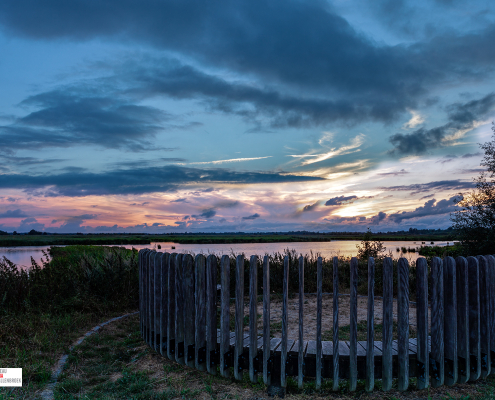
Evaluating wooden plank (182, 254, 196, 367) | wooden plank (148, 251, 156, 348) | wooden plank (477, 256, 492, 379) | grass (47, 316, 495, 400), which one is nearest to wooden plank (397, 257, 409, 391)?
grass (47, 316, 495, 400)

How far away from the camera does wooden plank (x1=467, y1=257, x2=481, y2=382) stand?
13.7ft

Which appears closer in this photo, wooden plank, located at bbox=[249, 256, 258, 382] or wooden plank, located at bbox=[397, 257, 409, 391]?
wooden plank, located at bbox=[397, 257, 409, 391]

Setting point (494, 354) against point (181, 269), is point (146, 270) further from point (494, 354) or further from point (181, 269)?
point (494, 354)

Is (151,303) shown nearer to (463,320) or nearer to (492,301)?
(463,320)

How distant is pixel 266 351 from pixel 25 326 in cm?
533

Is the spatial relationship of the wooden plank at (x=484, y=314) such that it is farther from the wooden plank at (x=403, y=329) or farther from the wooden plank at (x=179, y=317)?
the wooden plank at (x=179, y=317)

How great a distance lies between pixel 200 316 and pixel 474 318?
140 inches

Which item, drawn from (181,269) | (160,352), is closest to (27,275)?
(160,352)

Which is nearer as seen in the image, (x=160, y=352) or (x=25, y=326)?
(x=160, y=352)

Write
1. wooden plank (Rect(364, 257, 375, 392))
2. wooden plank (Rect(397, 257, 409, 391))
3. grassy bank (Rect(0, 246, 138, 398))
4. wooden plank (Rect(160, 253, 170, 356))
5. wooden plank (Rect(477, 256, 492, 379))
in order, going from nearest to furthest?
1. wooden plank (Rect(364, 257, 375, 392))
2. wooden plank (Rect(397, 257, 409, 391))
3. wooden plank (Rect(477, 256, 492, 379))
4. wooden plank (Rect(160, 253, 170, 356))
5. grassy bank (Rect(0, 246, 138, 398))

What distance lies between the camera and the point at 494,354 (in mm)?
4312

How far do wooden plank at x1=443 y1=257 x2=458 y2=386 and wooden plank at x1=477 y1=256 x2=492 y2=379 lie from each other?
434 millimetres

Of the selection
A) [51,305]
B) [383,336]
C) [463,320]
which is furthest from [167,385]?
[51,305]

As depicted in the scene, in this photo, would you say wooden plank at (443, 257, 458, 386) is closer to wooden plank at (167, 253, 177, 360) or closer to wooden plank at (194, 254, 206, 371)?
wooden plank at (194, 254, 206, 371)
